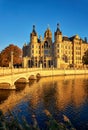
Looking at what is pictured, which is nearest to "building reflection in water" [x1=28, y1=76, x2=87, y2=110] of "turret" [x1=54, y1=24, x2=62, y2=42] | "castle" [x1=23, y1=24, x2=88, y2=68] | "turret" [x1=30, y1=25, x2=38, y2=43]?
"castle" [x1=23, y1=24, x2=88, y2=68]

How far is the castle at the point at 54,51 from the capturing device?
143000 millimetres

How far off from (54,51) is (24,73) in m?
82.0

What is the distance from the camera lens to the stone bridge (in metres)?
49.2

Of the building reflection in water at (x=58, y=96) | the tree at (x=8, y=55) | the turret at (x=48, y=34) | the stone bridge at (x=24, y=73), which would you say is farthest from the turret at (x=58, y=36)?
the building reflection in water at (x=58, y=96)

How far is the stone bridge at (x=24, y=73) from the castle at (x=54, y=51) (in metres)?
15.2

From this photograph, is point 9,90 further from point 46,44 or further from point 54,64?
point 46,44

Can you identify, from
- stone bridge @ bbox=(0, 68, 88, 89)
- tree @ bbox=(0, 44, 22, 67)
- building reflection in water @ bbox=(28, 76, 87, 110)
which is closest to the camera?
building reflection in water @ bbox=(28, 76, 87, 110)

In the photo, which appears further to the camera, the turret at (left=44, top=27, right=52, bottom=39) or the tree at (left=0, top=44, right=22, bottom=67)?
the turret at (left=44, top=27, right=52, bottom=39)

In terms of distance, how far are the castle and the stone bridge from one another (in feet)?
49.8

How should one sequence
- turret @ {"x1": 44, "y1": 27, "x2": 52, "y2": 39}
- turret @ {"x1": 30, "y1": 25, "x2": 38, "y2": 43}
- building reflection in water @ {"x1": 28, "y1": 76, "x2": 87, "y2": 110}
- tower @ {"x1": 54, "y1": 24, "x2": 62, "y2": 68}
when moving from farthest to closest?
turret @ {"x1": 44, "y1": 27, "x2": 52, "y2": 39}, turret @ {"x1": 30, "y1": 25, "x2": 38, "y2": 43}, tower @ {"x1": 54, "y1": 24, "x2": 62, "y2": 68}, building reflection in water @ {"x1": 28, "y1": 76, "x2": 87, "y2": 110}

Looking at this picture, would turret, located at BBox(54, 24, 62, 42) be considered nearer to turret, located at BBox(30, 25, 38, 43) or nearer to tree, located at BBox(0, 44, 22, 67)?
turret, located at BBox(30, 25, 38, 43)

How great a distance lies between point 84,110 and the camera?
32.3 m

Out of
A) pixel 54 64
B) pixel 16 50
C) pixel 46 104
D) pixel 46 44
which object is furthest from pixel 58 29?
pixel 46 104

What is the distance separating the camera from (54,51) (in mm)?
150375
